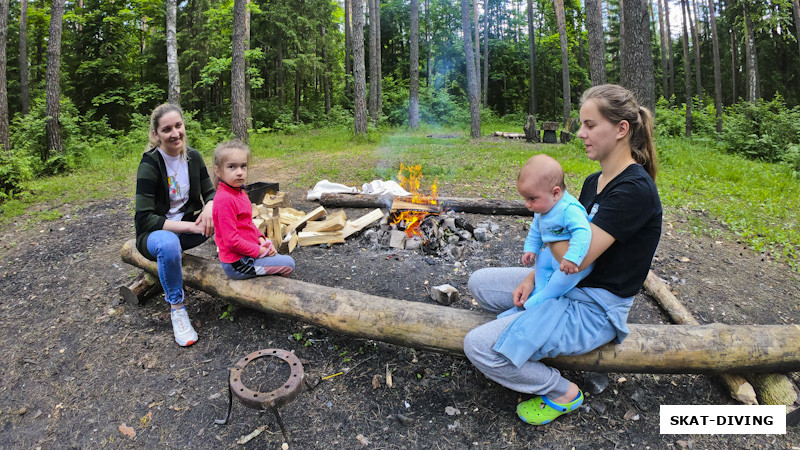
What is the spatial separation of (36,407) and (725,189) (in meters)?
8.99

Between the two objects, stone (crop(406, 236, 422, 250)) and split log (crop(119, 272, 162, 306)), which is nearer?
split log (crop(119, 272, 162, 306))

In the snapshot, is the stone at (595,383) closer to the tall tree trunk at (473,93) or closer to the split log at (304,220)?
the split log at (304,220)

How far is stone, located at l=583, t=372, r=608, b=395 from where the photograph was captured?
258 cm

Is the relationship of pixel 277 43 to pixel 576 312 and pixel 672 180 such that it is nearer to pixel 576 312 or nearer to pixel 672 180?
pixel 672 180

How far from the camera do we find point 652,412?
8.13ft

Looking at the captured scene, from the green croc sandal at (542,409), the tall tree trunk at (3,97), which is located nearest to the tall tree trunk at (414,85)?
the tall tree trunk at (3,97)

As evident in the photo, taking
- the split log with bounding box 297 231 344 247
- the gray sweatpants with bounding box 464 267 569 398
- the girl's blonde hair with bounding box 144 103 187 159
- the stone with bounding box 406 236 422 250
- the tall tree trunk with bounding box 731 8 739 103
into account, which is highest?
the tall tree trunk with bounding box 731 8 739 103

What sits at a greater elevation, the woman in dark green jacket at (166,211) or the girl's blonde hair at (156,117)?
the girl's blonde hair at (156,117)

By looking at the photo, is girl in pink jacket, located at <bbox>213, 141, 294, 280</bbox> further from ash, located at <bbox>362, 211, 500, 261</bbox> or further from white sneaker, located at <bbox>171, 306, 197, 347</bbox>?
ash, located at <bbox>362, 211, 500, 261</bbox>

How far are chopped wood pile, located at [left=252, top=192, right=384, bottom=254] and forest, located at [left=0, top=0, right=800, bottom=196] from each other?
5616 millimetres

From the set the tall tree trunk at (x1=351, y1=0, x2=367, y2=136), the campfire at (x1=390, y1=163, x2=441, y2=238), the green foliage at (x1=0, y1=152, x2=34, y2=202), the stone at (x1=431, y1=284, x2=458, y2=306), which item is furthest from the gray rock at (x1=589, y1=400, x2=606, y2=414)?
the tall tree trunk at (x1=351, y1=0, x2=367, y2=136)

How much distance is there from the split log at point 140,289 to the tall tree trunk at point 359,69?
9905 mm

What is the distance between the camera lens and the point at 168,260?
3.19 m

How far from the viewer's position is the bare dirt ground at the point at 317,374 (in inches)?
93.0
